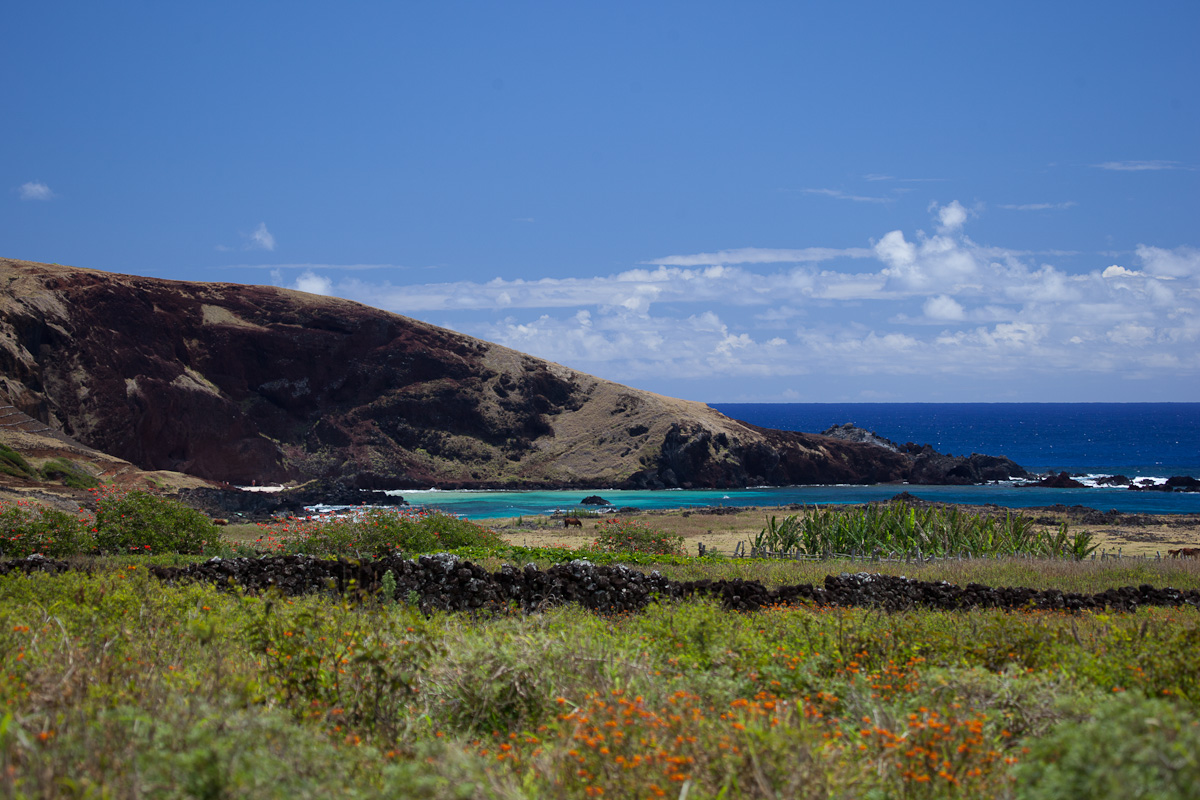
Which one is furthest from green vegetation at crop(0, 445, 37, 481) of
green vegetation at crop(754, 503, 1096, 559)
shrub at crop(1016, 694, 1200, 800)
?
shrub at crop(1016, 694, 1200, 800)

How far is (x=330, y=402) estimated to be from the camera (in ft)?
229

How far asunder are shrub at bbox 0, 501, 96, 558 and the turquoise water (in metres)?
27.8

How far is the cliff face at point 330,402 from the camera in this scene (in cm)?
5628

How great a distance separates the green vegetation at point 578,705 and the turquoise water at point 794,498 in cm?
3529

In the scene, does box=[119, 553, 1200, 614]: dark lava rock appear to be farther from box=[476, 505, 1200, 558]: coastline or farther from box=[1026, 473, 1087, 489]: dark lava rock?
box=[1026, 473, 1087, 489]: dark lava rock

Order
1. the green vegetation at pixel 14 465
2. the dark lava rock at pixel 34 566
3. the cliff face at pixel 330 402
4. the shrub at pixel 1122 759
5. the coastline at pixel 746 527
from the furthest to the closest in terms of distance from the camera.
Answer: the cliff face at pixel 330 402 < the green vegetation at pixel 14 465 < the coastline at pixel 746 527 < the dark lava rock at pixel 34 566 < the shrub at pixel 1122 759

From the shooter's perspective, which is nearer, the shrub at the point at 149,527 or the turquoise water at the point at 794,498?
the shrub at the point at 149,527

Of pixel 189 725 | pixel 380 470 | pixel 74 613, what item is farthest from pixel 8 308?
pixel 189 725

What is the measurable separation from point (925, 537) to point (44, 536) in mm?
15884

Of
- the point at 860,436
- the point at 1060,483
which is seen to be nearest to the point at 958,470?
the point at 1060,483

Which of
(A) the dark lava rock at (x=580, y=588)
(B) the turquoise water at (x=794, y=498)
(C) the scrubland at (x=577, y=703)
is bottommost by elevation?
(B) the turquoise water at (x=794, y=498)

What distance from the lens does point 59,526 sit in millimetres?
13750

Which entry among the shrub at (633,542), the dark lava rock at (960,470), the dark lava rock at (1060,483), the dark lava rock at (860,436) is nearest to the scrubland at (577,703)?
the shrub at (633,542)

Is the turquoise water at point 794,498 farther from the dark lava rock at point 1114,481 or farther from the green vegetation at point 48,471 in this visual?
the green vegetation at point 48,471
